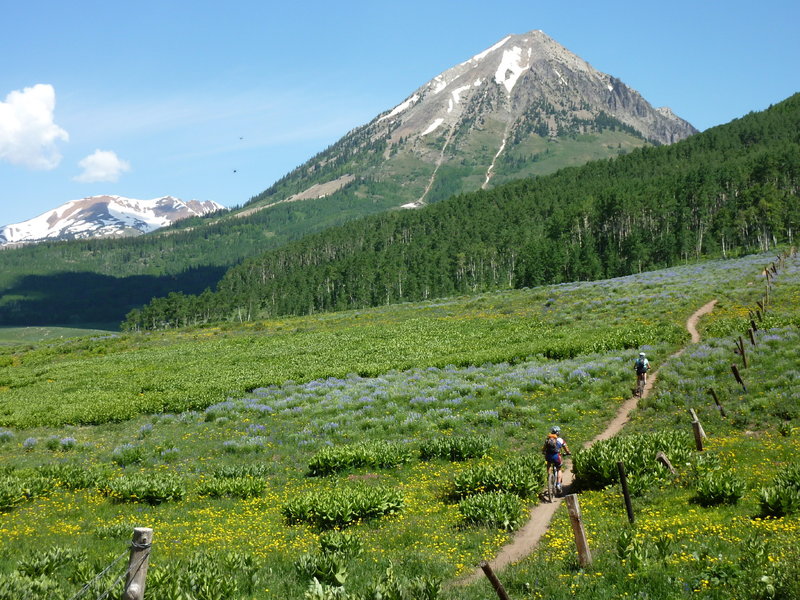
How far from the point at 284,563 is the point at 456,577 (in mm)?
3866

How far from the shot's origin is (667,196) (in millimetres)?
137125

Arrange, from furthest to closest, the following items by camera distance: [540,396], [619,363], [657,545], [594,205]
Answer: [594,205] < [619,363] < [540,396] < [657,545]

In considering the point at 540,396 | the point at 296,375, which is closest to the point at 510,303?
the point at 296,375

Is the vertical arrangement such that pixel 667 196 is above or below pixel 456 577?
above

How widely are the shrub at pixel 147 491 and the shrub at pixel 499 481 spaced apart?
9.18m

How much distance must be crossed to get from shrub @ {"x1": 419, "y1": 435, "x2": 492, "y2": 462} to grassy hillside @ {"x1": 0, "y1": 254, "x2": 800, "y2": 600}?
0.09m

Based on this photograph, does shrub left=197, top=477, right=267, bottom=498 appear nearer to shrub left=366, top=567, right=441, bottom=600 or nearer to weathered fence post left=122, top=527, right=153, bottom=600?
shrub left=366, top=567, right=441, bottom=600

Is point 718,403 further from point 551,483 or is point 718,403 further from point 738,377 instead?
point 551,483

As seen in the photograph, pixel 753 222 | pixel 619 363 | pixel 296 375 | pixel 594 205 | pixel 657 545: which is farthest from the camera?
pixel 594 205

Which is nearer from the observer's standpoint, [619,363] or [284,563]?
[284,563]

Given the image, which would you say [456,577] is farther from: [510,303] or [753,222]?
[753,222]

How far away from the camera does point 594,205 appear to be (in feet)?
485

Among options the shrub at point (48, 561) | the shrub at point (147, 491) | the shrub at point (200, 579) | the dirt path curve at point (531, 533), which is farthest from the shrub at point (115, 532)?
the dirt path curve at point (531, 533)

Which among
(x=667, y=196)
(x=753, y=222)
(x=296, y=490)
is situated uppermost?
(x=667, y=196)
